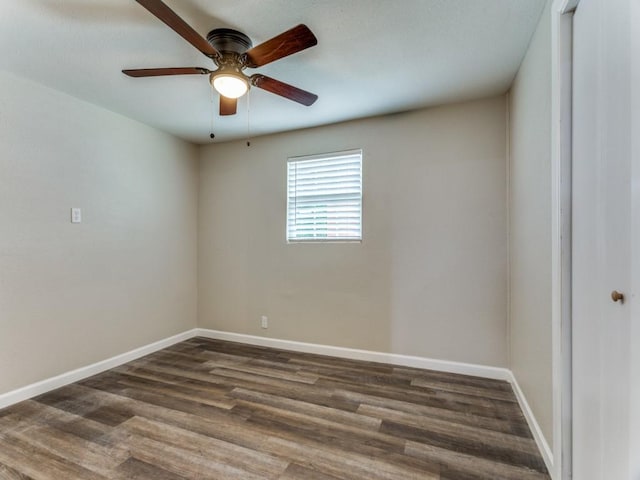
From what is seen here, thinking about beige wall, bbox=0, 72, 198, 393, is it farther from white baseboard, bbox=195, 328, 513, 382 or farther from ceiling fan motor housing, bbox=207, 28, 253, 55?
ceiling fan motor housing, bbox=207, 28, 253, 55

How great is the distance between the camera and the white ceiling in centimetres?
163

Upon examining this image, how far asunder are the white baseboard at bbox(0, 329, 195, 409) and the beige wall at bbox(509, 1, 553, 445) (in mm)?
3407

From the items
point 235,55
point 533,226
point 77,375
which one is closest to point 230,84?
point 235,55

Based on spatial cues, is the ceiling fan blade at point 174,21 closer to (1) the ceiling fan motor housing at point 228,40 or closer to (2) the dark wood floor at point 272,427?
(1) the ceiling fan motor housing at point 228,40

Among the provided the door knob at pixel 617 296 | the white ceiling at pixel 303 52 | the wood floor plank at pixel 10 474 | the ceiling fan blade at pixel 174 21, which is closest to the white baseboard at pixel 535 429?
the door knob at pixel 617 296

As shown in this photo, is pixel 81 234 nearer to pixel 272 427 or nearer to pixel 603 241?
pixel 272 427

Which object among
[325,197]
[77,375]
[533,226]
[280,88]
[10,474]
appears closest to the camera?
[10,474]

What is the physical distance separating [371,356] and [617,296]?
228 centimetres

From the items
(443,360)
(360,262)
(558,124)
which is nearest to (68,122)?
(360,262)

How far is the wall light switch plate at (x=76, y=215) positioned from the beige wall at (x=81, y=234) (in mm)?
52

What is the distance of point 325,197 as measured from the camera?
3.24 m

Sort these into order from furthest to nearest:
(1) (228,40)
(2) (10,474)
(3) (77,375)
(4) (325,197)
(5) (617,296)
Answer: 1. (4) (325,197)
2. (3) (77,375)
3. (1) (228,40)
4. (2) (10,474)
5. (5) (617,296)

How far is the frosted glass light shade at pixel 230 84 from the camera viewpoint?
1.79m

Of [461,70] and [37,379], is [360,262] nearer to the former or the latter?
[461,70]
